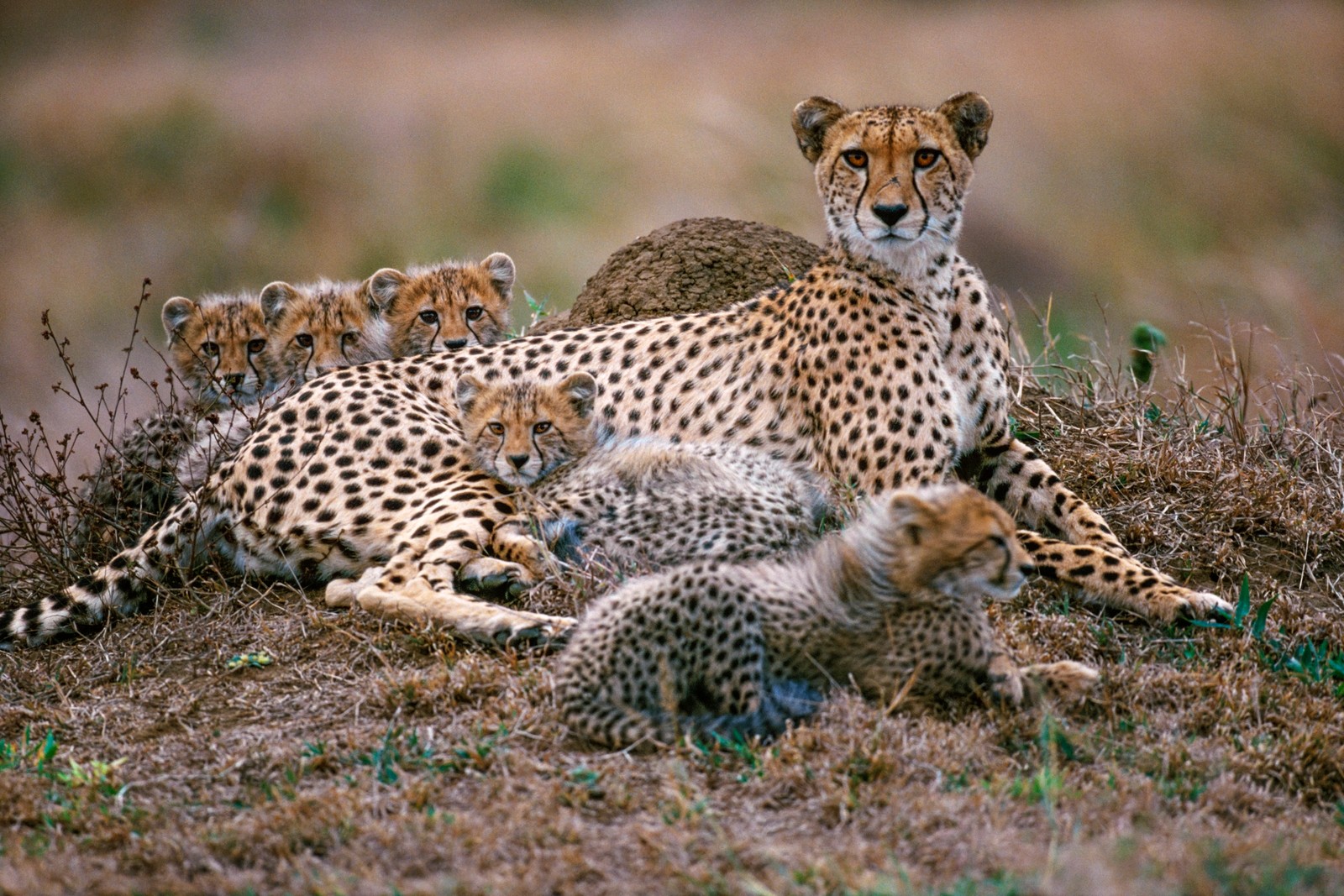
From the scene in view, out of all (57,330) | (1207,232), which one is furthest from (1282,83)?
(57,330)

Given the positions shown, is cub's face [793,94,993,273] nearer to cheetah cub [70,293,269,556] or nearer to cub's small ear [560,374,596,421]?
cub's small ear [560,374,596,421]

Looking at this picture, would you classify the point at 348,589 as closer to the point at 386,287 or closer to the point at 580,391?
the point at 580,391

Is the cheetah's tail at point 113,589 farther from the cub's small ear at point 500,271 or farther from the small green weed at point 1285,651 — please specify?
the small green weed at point 1285,651

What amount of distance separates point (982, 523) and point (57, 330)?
28.6ft

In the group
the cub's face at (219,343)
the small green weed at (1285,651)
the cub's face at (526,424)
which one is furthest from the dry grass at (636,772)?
the cub's face at (219,343)

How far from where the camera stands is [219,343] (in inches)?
200

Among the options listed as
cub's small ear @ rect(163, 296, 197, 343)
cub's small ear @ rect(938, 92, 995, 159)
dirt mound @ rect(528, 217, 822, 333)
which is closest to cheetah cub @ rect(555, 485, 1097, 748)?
cub's small ear @ rect(938, 92, 995, 159)

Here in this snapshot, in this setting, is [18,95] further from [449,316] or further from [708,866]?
[708,866]

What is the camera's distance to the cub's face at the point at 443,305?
523 centimetres

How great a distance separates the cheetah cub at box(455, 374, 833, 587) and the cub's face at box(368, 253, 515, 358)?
2.88ft

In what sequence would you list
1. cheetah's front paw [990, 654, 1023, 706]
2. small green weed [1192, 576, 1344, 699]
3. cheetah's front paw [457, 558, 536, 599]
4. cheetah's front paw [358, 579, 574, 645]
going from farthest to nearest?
cheetah's front paw [457, 558, 536, 599] → cheetah's front paw [358, 579, 574, 645] → small green weed [1192, 576, 1344, 699] → cheetah's front paw [990, 654, 1023, 706]

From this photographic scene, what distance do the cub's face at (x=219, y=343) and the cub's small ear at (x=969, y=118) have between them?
8.02 ft

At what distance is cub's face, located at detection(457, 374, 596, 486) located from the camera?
13.9 ft

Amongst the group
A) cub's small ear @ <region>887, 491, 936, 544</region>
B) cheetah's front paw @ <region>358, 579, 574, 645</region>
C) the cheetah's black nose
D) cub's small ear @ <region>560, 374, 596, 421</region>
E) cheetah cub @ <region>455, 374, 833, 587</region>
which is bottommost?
cheetah's front paw @ <region>358, 579, 574, 645</region>
